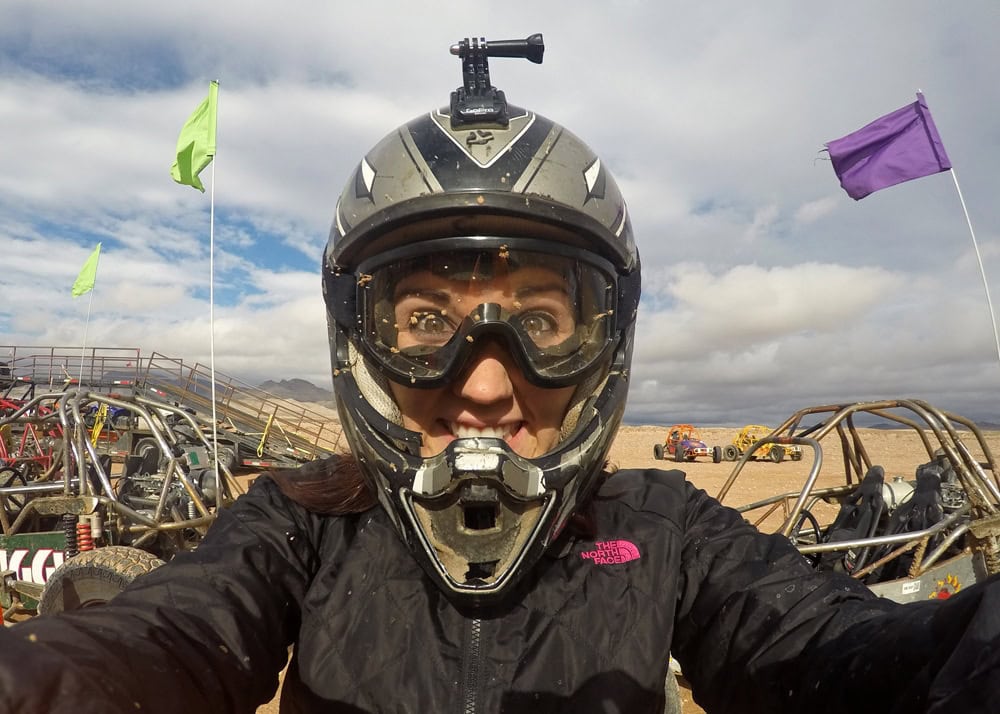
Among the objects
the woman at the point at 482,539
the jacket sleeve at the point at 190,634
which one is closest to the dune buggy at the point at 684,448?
the woman at the point at 482,539

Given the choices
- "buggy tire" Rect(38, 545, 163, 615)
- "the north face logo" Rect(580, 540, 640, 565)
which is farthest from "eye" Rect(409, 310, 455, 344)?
"buggy tire" Rect(38, 545, 163, 615)

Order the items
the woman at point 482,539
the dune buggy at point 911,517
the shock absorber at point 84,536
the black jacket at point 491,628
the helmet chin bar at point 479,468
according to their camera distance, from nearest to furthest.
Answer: the black jacket at point 491,628 < the woman at point 482,539 < the helmet chin bar at point 479,468 < the dune buggy at point 911,517 < the shock absorber at point 84,536

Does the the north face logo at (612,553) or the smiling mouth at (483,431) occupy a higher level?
the smiling mouth at (483,431)

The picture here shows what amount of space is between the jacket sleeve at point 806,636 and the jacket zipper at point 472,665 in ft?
1.71

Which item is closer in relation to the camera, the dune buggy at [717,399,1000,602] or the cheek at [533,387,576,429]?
the cheek at [533,387,576,429]

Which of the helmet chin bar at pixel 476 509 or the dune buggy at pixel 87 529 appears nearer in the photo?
the helmet chin bar at pixel 476 509

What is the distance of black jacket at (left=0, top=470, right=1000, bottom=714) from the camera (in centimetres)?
110

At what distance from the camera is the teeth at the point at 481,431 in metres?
1.56

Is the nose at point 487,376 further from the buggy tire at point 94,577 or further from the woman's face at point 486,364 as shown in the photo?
the buggy tire at point 94,577

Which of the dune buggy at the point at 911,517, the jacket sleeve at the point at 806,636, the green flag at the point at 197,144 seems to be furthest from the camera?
the green flag at the point at 197,144

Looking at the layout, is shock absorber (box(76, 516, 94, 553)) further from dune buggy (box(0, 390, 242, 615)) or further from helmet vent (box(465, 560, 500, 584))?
helmet vent (box(465, 560, 500, 584))

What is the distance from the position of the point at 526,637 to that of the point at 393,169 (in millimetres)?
1291

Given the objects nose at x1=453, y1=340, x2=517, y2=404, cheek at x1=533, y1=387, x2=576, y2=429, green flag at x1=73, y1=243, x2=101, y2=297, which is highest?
green flag at x1=73, y1=243, x2=101, y2=297

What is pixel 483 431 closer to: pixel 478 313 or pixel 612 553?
pixel 478 313
